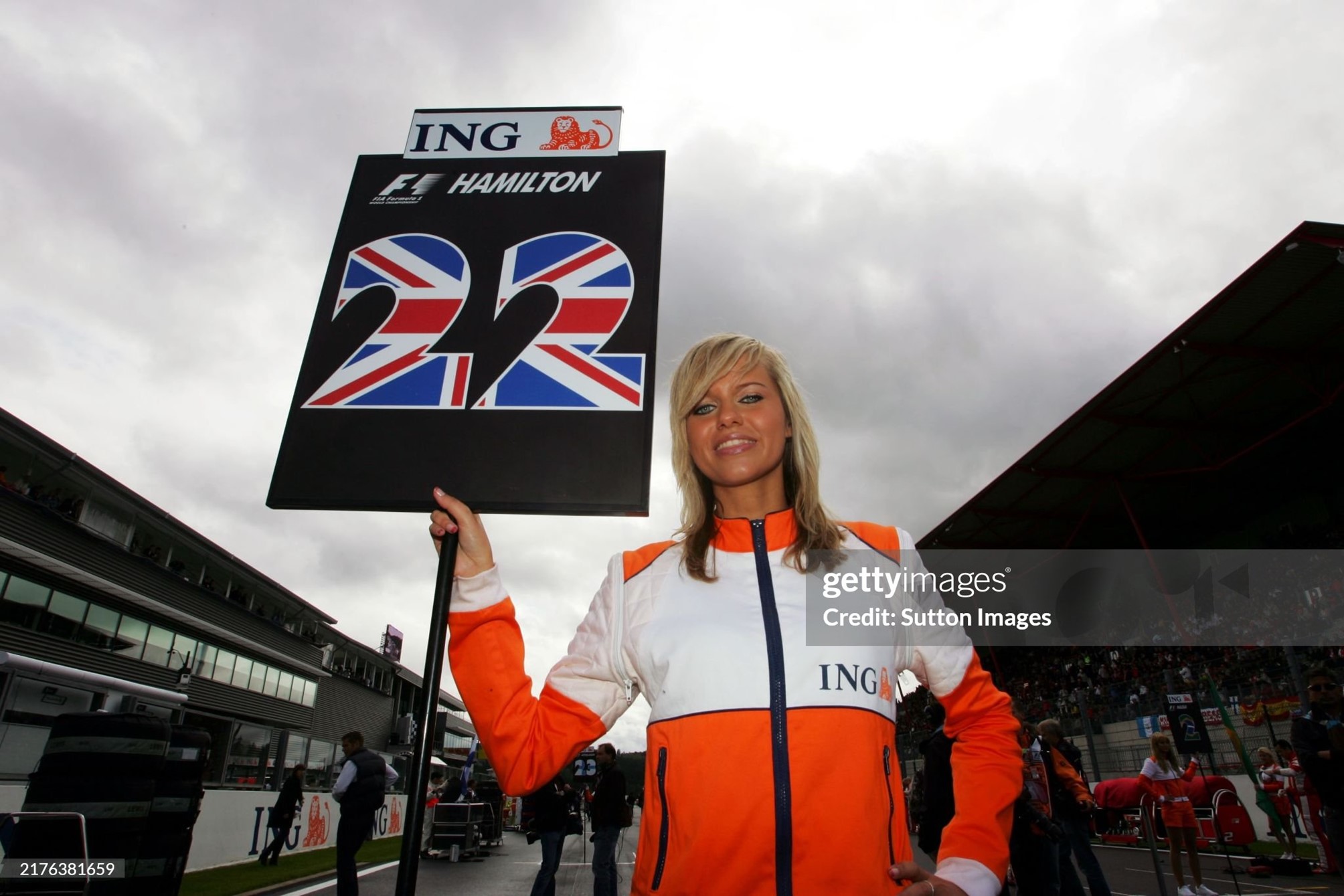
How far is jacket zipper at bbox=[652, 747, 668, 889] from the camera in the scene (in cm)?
120

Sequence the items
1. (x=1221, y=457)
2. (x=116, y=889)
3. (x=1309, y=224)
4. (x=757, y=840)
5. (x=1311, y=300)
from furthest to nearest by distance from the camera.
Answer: (x=1221, y=457) → (x=1311, y=300) → (x=1309, y=224) → (x=116, y=889) → (x=757, y=840)

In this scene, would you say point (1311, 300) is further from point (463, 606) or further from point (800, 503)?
point (463, 606)

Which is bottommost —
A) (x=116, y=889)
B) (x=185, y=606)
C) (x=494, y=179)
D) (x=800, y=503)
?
(x=116, y=889)

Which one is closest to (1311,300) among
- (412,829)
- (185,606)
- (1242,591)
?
(1242,591)

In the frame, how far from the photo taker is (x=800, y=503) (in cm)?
156

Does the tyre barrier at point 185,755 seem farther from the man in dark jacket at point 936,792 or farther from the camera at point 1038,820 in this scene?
the camera at point 1038,820

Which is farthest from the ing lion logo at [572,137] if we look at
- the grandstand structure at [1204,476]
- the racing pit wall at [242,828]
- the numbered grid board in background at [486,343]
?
the racing pit wall at [242,828]

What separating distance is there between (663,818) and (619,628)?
0.37m

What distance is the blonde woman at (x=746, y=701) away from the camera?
1150 millimetres

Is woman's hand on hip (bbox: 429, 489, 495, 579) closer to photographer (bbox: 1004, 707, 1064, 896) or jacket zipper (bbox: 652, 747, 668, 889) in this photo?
jacket zipper (bbox: 652, 747, 668, 889)

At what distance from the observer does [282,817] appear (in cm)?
1085

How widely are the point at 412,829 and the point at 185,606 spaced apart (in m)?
27.4

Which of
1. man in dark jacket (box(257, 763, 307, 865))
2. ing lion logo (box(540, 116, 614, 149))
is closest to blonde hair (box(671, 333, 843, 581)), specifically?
ing lion logo (box(540, 116, 614, 149))

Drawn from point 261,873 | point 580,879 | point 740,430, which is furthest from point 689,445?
point 261,873
